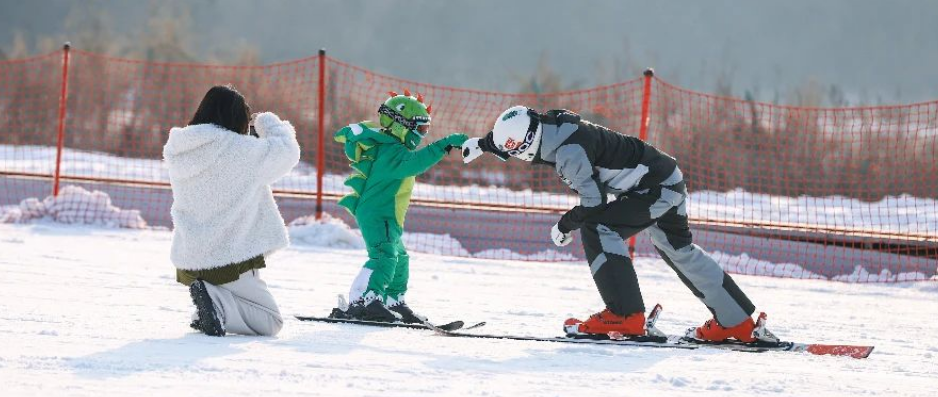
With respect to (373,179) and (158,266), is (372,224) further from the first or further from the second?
(158,266)

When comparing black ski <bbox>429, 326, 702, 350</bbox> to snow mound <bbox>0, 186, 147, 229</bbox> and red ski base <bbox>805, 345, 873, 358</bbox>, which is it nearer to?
red ski base <bbox>805, 345, 873, 358</bbox>

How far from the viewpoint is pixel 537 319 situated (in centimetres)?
606

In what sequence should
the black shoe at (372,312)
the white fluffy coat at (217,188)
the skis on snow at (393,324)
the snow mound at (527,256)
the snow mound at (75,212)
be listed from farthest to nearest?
the snow mound at (75,212) < the snow mound at (527,256) < the black shoe at (372,312) < the skis on snow at (393,324) < the white fluffy coat at (217,188)

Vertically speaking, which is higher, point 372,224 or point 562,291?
point 372,224

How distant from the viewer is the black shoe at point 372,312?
17.8 ft

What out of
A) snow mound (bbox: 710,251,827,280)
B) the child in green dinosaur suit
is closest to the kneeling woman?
the child in green dinosaur suit

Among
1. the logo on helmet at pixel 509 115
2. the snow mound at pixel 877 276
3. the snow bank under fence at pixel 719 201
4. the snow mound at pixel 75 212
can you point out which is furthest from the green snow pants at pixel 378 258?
the snow bank under fence at pixel 719 201

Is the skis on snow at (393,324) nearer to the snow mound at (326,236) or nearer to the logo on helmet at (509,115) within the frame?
the logo on helmet at (509,115)

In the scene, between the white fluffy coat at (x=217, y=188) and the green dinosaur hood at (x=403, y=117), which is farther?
the green dinosaur hood at (x=403, y=117)

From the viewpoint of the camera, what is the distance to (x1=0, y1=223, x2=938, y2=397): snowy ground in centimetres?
378

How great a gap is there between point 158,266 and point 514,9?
7091 cm

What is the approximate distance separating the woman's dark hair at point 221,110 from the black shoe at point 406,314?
4.50ft

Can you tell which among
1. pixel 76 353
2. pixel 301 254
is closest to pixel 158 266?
pixel 301 254

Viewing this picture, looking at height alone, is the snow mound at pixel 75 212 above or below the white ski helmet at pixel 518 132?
below
